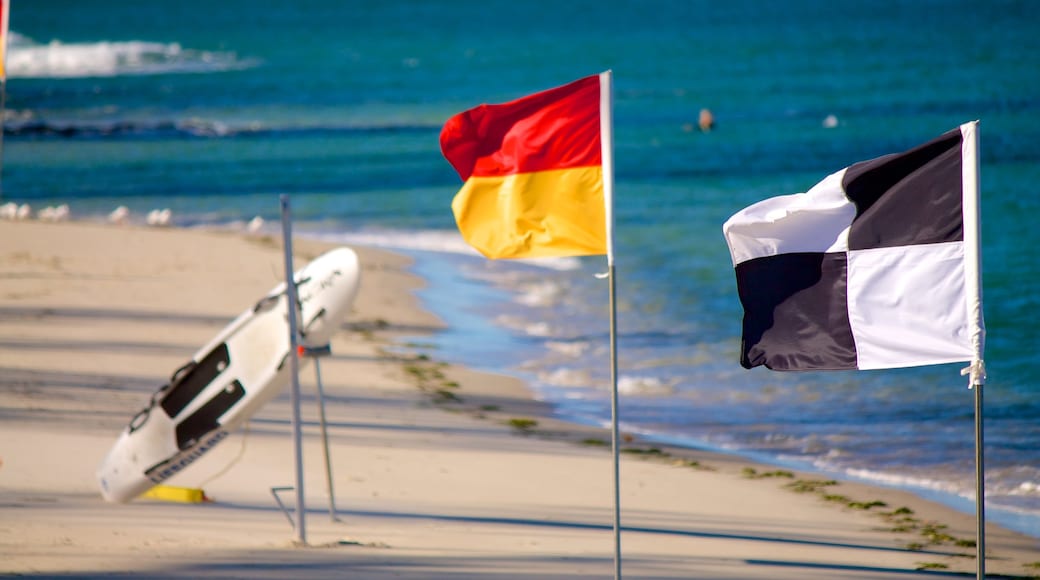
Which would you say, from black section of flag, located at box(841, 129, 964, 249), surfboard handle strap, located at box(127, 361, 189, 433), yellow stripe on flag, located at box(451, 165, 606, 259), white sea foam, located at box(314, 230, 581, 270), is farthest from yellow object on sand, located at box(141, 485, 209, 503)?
white sea foam, located at box(314, 230, 581, 270)

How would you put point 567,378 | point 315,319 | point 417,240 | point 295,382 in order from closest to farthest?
point 295,382 < point 315,319 < point 567,378 < point 417,240

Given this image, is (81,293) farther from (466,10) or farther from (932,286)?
(466,10)

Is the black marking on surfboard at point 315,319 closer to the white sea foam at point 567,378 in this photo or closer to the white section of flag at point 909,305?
the white section of flag at point 909,305

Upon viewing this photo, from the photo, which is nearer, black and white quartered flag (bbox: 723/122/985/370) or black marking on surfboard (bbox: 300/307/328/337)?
black and white quartered flag (bbox: 723/122/985/370)

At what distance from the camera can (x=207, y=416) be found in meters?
9.59

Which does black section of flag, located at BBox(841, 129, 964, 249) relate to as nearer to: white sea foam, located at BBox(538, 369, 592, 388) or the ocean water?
the ocean water

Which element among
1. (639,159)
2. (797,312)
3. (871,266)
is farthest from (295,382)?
(639,159)

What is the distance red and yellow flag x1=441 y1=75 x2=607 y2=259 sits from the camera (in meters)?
7.47

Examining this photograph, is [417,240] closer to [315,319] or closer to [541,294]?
[541,294]

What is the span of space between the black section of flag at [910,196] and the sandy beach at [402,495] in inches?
107

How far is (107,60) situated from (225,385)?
3166 inches

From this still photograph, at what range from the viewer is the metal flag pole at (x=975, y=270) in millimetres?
5961

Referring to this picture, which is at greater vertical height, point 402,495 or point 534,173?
point 534,173

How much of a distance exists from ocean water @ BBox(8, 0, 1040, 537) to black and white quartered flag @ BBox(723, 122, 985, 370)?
4670mm
